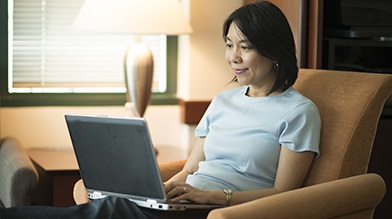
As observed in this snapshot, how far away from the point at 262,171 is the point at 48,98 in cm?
165

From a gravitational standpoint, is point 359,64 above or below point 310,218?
above

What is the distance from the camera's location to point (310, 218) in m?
2.12

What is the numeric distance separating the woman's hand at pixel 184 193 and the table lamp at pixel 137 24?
48.2 inches

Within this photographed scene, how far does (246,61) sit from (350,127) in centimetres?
34

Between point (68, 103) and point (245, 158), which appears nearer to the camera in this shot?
point (245, 158)

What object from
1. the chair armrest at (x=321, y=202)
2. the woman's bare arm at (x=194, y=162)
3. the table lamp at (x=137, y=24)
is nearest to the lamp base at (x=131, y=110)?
the table lamp at (x=137, y=24)

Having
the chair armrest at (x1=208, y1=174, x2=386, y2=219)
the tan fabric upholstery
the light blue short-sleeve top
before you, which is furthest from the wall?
the chair armrest at (x1=208, y1=174, x2=386, y2=219)

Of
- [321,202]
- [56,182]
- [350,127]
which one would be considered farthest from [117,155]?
[56,182]

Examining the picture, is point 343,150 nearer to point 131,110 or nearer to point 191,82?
point 131,110

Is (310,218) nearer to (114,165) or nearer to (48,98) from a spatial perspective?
(114,165)

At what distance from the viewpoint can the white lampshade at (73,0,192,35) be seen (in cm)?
331

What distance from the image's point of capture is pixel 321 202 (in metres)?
2.15

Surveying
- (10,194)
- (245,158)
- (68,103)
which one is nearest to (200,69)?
(68,103)

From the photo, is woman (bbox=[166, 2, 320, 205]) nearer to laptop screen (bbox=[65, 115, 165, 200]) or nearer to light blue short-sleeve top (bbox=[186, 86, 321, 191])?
light blue short-sleeve top (bbox=[186, 86, 321, 191])
